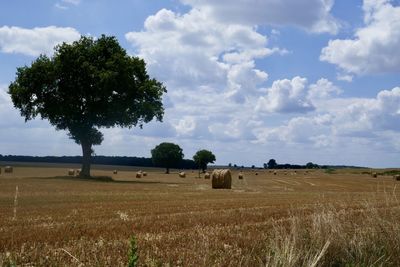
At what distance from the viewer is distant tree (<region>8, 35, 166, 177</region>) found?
5138 cm

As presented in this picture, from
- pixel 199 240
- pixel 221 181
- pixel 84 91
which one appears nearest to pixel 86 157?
pixel 84 91

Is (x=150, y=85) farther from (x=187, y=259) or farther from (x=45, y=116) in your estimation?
(x=187, y=259)

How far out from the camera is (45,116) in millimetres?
52812

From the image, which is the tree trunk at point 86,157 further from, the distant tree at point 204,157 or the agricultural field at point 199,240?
the distant tree at point 204,157

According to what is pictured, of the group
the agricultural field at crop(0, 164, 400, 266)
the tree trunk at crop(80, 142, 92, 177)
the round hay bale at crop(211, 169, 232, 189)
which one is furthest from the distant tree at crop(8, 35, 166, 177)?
the agricultural field at crop(0, 164, 400, 266)

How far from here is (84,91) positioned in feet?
171

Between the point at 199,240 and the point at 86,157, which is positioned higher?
the point at 86,157

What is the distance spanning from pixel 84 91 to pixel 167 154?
2815 inches

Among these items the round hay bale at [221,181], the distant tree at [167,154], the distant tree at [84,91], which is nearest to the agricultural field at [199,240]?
the round hay bale at [221,181]

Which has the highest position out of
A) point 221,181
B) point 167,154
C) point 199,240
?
point 167,154

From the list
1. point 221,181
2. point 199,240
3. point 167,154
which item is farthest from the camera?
point 167,154

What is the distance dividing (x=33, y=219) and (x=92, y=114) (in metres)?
38.0

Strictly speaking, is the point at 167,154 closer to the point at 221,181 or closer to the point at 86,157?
the point at 86,157

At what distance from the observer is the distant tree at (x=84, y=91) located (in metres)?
51.4
